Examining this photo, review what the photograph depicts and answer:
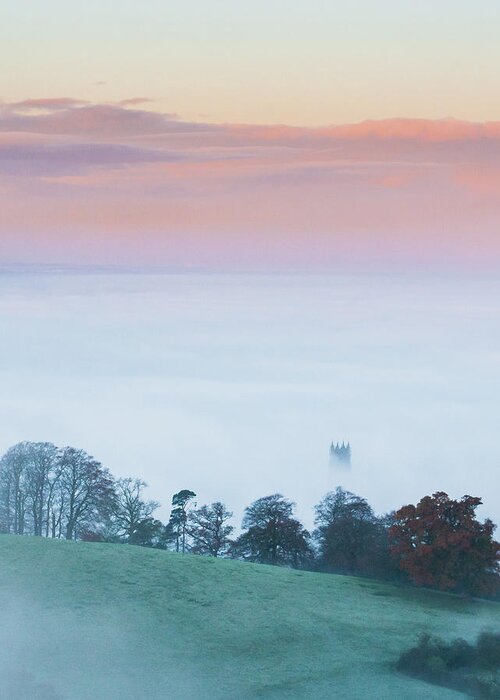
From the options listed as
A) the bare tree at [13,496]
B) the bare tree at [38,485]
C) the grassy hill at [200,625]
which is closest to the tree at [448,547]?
the grassy hill at [200,625]

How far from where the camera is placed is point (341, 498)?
10356 cm

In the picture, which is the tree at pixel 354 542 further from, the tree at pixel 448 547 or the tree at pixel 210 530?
the tree at pixel 210 530

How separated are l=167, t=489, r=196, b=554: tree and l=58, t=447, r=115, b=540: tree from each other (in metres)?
7.38

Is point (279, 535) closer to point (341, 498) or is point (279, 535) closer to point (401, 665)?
point (341, 498)

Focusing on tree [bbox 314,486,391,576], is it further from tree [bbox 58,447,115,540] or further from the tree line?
tree [bbox 58,447,115,540]

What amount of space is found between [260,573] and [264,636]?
16.4 metres

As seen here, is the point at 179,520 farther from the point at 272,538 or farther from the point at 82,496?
the point at 272,538

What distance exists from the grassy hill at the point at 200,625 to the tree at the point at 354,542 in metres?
3.15

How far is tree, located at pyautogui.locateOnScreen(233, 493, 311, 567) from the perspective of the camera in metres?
94.8

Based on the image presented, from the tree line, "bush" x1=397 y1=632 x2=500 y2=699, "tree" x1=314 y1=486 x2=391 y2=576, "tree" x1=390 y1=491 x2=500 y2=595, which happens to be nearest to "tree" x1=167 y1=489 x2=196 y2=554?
the tree line

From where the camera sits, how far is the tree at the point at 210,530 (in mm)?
101625

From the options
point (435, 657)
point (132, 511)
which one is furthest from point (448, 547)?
point (132, 511)

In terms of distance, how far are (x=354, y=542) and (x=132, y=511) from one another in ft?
91.5

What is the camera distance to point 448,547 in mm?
79750
